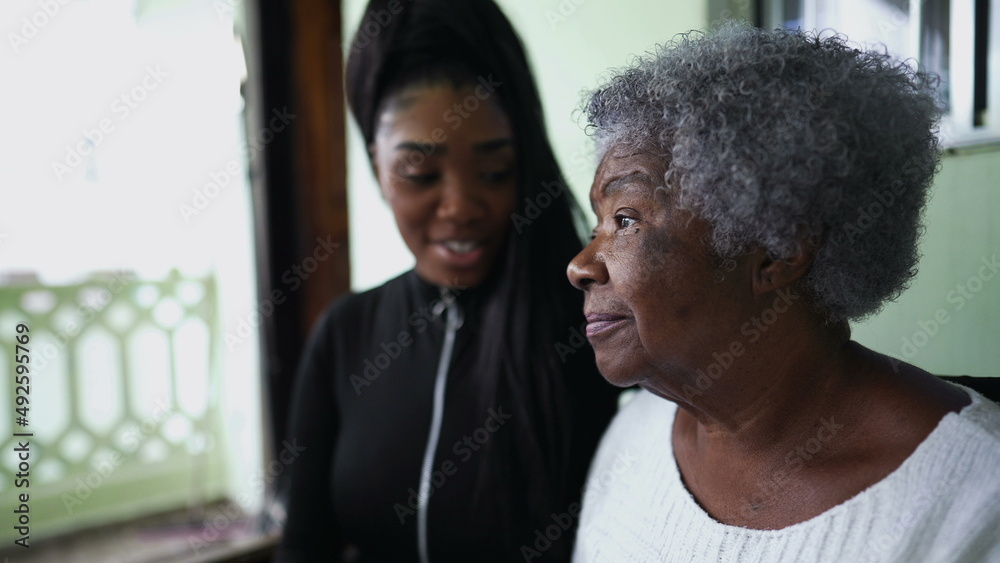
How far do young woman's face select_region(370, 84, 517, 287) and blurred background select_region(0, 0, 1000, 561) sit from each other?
1.38 feet

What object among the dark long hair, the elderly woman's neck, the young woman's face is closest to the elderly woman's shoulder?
the elderly woman's neck

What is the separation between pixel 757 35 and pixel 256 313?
208 cm

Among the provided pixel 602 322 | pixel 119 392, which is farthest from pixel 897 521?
pixel 119 392

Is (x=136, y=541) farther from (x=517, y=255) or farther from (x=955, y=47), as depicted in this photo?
(x=955, y=47)

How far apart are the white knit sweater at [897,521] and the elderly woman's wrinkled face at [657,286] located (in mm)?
207

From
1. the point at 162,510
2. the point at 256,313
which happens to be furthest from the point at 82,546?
the point at 256,313

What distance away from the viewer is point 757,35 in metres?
0.83

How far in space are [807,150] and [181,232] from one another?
3.03m

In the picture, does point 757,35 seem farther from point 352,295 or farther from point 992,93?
point 352,295

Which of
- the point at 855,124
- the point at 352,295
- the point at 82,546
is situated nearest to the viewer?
the point at 855,124

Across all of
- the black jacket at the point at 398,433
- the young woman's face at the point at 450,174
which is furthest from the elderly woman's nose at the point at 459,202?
the black jacket at the point at 398,433

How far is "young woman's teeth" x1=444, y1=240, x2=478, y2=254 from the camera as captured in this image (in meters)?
1.27

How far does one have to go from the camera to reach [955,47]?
1007 mm

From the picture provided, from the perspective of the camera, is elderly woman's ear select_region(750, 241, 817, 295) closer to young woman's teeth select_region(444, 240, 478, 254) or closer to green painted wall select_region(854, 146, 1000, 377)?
green painted wall select_region(854, 146, 1000, 377)
